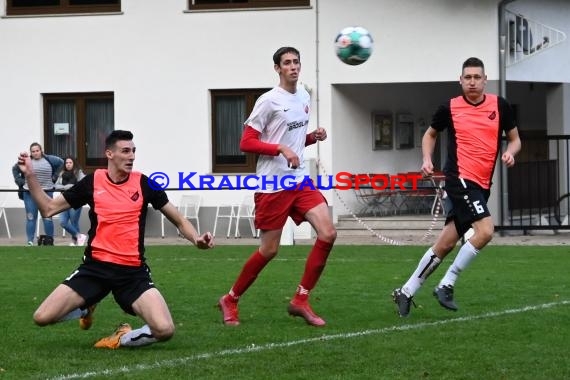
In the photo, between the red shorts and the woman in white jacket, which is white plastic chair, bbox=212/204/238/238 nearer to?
the woman in white jacket

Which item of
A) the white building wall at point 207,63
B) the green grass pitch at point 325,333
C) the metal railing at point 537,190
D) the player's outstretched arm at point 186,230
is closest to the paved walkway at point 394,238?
the metal railing at point 537,190

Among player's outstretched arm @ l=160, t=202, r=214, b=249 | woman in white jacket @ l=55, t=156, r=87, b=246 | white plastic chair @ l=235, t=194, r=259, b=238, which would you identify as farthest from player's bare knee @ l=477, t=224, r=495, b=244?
white plastic chair @ l=235, t=194, r=259, b=238

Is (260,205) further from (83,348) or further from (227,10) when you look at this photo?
(227,10)

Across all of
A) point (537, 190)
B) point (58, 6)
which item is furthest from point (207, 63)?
point (537, 190)

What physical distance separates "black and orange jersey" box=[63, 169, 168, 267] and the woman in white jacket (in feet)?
47.5

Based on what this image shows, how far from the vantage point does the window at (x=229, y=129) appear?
2830 cm

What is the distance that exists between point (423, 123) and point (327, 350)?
71.7 feet

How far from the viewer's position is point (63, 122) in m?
29.2

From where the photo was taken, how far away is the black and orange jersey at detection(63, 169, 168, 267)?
31.6 ft

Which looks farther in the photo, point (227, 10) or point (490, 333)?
point (227, 10)

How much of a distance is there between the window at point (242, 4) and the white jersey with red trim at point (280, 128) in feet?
54.3

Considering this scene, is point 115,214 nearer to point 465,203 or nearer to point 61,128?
point 465,203

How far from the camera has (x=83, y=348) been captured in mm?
9484

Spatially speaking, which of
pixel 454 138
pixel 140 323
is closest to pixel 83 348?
pixel 140 323
